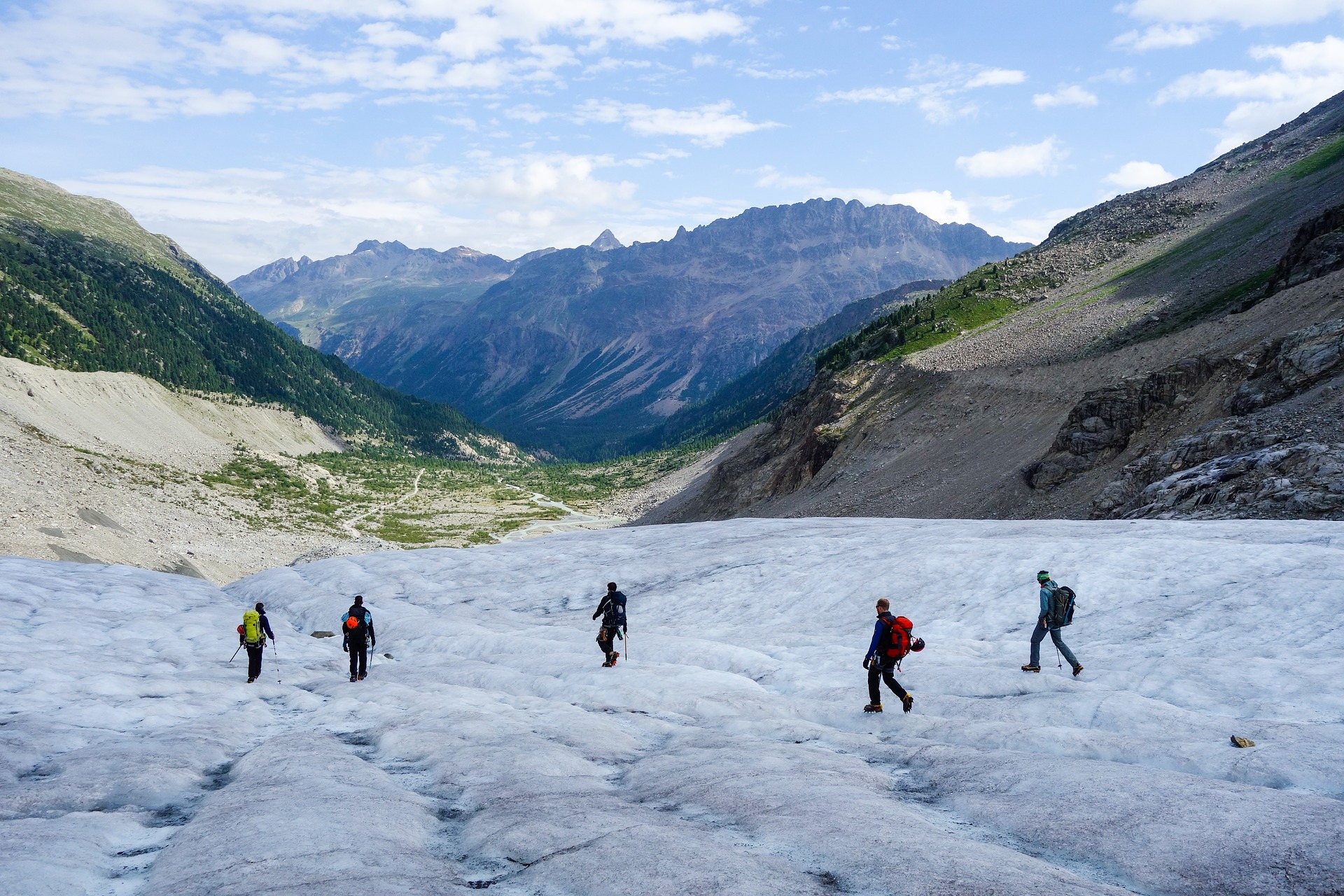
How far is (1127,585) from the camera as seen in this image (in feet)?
72.4

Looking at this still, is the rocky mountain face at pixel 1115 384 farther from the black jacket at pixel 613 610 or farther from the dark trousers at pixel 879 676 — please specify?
the black jacket at pixel 613 610

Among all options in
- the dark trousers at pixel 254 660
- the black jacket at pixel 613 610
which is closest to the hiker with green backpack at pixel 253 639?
the dark trousers at pixel 254 660

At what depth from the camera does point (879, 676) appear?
57.2ft

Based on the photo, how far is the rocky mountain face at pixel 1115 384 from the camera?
39188mm

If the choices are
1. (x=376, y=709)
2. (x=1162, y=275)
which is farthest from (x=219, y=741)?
(x=1162, y=275)


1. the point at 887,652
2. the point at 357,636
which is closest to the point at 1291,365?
the point at 887,652

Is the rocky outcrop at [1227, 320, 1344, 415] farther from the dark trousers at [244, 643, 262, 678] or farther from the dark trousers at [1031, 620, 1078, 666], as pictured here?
the dark trousers at [244, 643, 262, 678]

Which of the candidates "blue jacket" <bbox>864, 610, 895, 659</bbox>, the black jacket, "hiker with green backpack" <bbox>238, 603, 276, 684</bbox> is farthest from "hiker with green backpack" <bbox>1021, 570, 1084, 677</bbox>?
"hiker with green backpack" <bbox>238, 603, 276, 684</bbox>

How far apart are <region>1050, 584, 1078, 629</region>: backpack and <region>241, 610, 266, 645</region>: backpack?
70.7 ft

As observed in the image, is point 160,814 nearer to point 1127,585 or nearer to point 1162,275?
point 1127,585

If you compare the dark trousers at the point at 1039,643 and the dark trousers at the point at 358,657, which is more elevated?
the dark trousers at the point at 1039,643

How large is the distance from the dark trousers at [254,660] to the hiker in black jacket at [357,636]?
2.40m

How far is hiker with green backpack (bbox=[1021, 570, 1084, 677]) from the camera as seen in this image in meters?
18.2

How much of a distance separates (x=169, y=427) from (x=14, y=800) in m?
159
